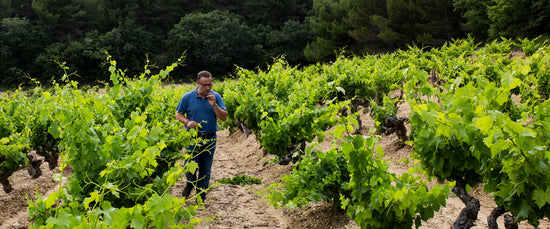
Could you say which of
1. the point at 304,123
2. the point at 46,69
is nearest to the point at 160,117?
the point at 304,123

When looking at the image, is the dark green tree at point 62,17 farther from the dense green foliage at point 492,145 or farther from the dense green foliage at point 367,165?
the dense green foliage at point 492,145

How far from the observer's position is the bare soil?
192 inches

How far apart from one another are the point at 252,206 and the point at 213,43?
115 ft

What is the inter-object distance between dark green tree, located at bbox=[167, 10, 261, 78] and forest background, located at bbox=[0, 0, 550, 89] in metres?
0.10

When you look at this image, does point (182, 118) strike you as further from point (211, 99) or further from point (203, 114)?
point (211, 99)

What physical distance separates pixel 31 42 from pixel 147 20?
1206 centimetres

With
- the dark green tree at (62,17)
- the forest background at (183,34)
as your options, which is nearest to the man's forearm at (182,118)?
the forest background at (183,34)

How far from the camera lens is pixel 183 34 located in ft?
128

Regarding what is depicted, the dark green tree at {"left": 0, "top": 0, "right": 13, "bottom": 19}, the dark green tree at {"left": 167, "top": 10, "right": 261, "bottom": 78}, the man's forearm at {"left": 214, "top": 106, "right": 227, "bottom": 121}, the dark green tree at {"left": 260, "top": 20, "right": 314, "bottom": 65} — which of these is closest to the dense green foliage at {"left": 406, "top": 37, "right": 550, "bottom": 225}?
the man's forearm at {"left": 214, "top": 106, "right": 227, "bottom": 121}

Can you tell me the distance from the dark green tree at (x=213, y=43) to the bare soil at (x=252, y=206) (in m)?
31.3

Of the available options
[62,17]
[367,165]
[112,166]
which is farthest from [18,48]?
[367,165]

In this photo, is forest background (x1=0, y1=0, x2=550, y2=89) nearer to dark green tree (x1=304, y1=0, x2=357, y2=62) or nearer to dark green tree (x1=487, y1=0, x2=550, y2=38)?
dark green tree (x1=304, y1=0, x2=357, y2=62)

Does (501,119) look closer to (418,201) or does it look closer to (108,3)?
(418,201)

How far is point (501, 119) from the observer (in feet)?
7.26
